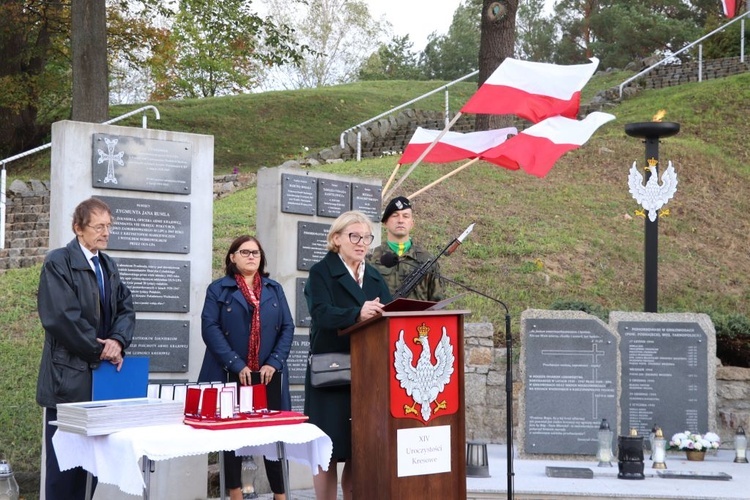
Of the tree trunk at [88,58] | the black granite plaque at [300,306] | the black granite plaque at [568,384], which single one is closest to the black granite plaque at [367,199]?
the black granite plaque at [300,306]

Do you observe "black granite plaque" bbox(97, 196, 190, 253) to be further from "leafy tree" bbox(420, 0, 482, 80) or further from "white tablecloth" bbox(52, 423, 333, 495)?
"leafy tree" bbox(420, 0, 482, 80)

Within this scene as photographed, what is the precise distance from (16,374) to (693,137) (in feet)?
46.3

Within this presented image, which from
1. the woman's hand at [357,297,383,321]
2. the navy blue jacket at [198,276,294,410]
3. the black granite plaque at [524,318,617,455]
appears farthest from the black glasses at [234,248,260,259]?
the black granite plaque at [524,318,617,455]

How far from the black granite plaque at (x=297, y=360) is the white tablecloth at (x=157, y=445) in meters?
2.64

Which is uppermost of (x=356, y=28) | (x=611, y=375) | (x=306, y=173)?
(x=356, y=28)

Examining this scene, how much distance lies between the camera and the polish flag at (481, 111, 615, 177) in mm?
9414

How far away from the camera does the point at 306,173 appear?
8.05 m

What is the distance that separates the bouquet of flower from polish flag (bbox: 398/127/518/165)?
327 cm

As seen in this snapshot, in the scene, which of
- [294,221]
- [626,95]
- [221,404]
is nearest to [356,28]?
[626,95]

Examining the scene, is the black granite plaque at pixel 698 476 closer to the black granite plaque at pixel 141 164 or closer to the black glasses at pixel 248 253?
the black glasses at pixel 248 253

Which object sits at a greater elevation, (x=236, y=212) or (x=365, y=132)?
(x=365, y=132)

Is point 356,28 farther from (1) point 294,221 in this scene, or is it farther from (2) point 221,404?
(2) point 221,404

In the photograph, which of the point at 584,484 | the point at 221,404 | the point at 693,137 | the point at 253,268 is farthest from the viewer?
the point at 693,137

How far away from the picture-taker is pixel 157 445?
15.3 feet
